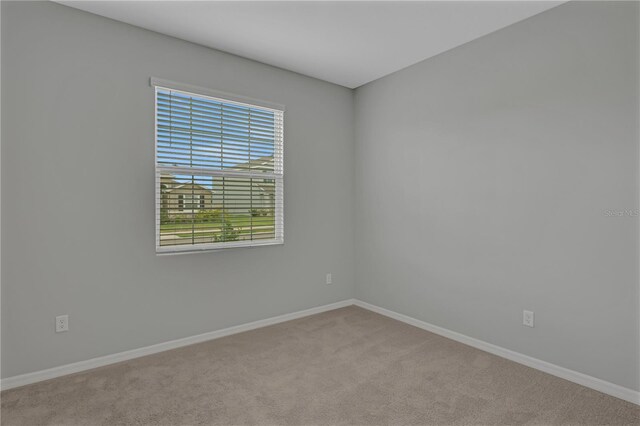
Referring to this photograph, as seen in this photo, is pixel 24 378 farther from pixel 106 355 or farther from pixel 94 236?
pixel 94 236

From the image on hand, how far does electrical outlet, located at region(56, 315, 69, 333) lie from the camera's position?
245 centimetres

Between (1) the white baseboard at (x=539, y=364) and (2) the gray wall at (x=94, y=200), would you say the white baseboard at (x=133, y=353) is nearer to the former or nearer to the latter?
(2) the gray wall at (x=94, y=200)

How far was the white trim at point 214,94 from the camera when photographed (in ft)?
9.29

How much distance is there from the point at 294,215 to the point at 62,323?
2093mm

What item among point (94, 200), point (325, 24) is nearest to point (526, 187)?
point (325, 24)

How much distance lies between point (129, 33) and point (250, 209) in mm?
1707

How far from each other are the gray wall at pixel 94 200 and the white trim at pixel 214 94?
0.07 meters

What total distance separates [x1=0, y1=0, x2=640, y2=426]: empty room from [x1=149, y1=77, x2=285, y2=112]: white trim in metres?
0.03

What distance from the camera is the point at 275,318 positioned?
355 centimetres

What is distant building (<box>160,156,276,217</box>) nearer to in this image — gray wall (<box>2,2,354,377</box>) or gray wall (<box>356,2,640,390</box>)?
gray wall (<box>2,2,354,377</box>)

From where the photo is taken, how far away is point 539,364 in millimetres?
2574

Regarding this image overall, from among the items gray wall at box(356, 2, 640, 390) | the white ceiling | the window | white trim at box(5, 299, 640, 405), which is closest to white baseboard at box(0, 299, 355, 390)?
white trim at box(5, 299, 640, 405)

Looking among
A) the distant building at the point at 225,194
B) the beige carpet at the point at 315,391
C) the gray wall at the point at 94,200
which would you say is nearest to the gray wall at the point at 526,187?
the beige carpet at the point at 315,391

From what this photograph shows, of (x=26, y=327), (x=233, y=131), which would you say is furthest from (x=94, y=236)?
(x=233, y=131)
